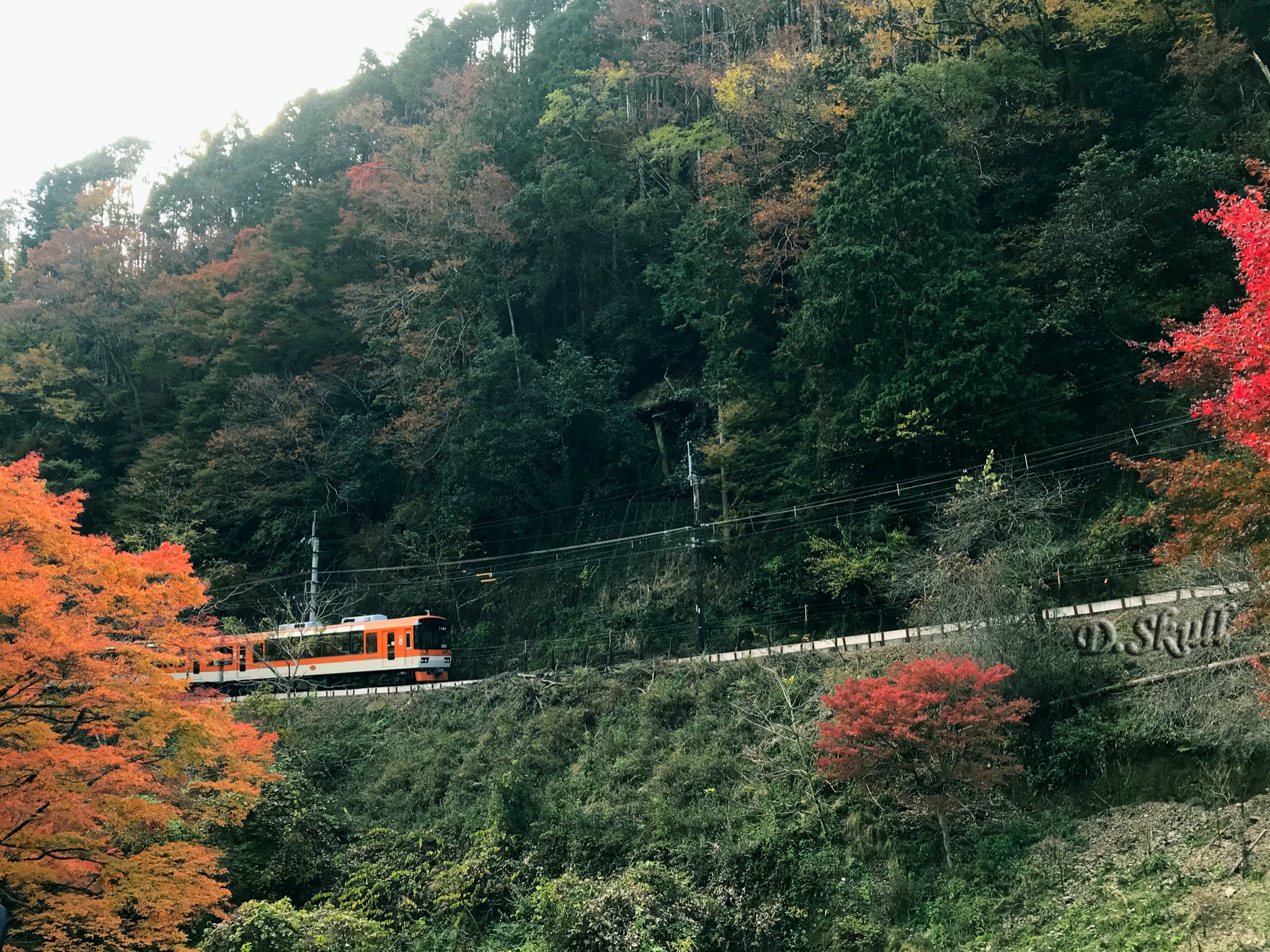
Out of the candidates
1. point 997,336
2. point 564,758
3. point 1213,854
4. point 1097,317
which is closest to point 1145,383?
point 1097,317

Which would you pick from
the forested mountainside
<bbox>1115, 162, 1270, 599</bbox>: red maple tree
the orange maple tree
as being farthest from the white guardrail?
the orange maple tree

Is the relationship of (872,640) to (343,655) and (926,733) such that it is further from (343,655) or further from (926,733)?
(343,655)

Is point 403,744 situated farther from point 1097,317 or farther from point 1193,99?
point 1193,99

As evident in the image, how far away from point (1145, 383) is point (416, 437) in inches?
804

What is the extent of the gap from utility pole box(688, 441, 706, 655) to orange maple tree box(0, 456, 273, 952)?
33.3ft

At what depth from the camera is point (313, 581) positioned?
31656mm

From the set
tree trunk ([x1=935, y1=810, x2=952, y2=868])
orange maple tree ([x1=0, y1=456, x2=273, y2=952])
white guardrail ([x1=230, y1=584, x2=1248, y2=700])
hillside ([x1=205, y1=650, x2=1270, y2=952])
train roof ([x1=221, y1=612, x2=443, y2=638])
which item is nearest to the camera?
hillside ([x1=205, y1=650, x2=1270, y2=952])

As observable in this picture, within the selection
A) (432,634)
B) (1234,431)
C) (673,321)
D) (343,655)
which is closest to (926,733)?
(1234,431)

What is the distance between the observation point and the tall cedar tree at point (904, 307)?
72.9ft

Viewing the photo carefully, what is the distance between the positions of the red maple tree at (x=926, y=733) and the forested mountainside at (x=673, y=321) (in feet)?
13.3

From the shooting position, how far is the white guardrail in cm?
1636

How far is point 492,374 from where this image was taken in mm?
30000

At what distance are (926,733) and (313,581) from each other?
886 inches

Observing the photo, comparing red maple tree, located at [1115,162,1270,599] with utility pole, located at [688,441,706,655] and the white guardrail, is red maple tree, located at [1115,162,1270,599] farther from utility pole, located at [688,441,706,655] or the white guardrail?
utility pole, located at [688,441,706,655]
